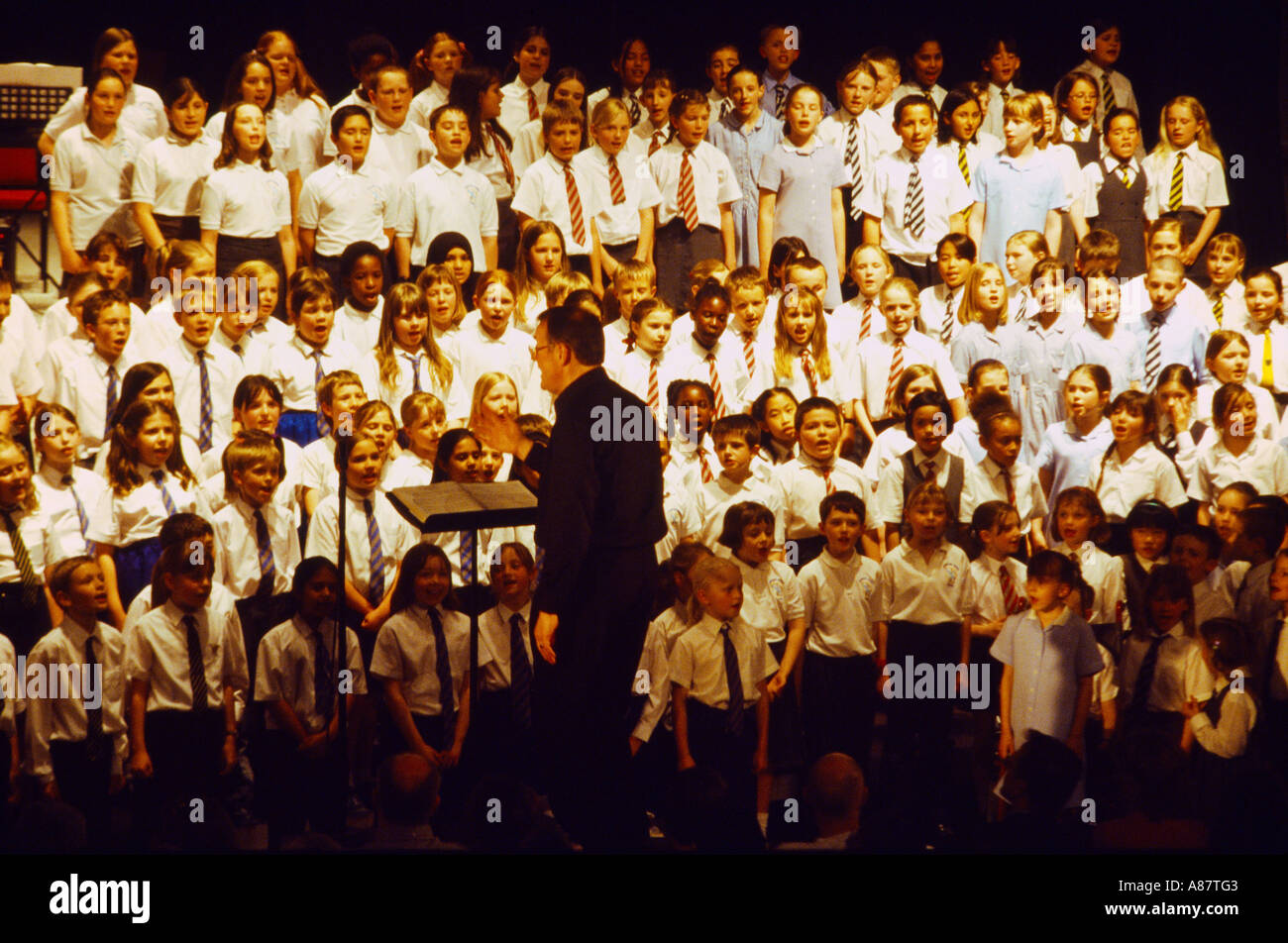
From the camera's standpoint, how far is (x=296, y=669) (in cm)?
534

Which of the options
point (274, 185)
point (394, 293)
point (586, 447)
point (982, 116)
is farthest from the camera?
point (982, 116)

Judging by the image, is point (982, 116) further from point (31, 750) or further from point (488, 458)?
point (31, 750)

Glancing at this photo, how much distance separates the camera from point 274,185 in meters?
6.95

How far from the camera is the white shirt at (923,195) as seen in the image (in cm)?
767

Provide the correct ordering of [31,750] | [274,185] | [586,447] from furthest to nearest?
1. [274,185]
2. [31,750]
3. [586,447]

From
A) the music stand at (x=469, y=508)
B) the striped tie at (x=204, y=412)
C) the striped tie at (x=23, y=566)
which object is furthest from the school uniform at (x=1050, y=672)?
the striped tie at (x=23, y=566)

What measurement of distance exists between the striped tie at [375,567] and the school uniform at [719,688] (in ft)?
3.56

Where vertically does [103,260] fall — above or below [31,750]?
above

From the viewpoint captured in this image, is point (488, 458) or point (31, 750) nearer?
point (31, 750)

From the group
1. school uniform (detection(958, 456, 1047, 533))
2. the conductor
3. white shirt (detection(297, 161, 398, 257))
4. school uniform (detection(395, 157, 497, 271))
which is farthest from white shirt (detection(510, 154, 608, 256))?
the conductor

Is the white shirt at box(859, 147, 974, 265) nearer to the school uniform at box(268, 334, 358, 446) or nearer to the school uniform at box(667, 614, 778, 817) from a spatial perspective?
the school uniform at box(268, 334, 358, 446)
